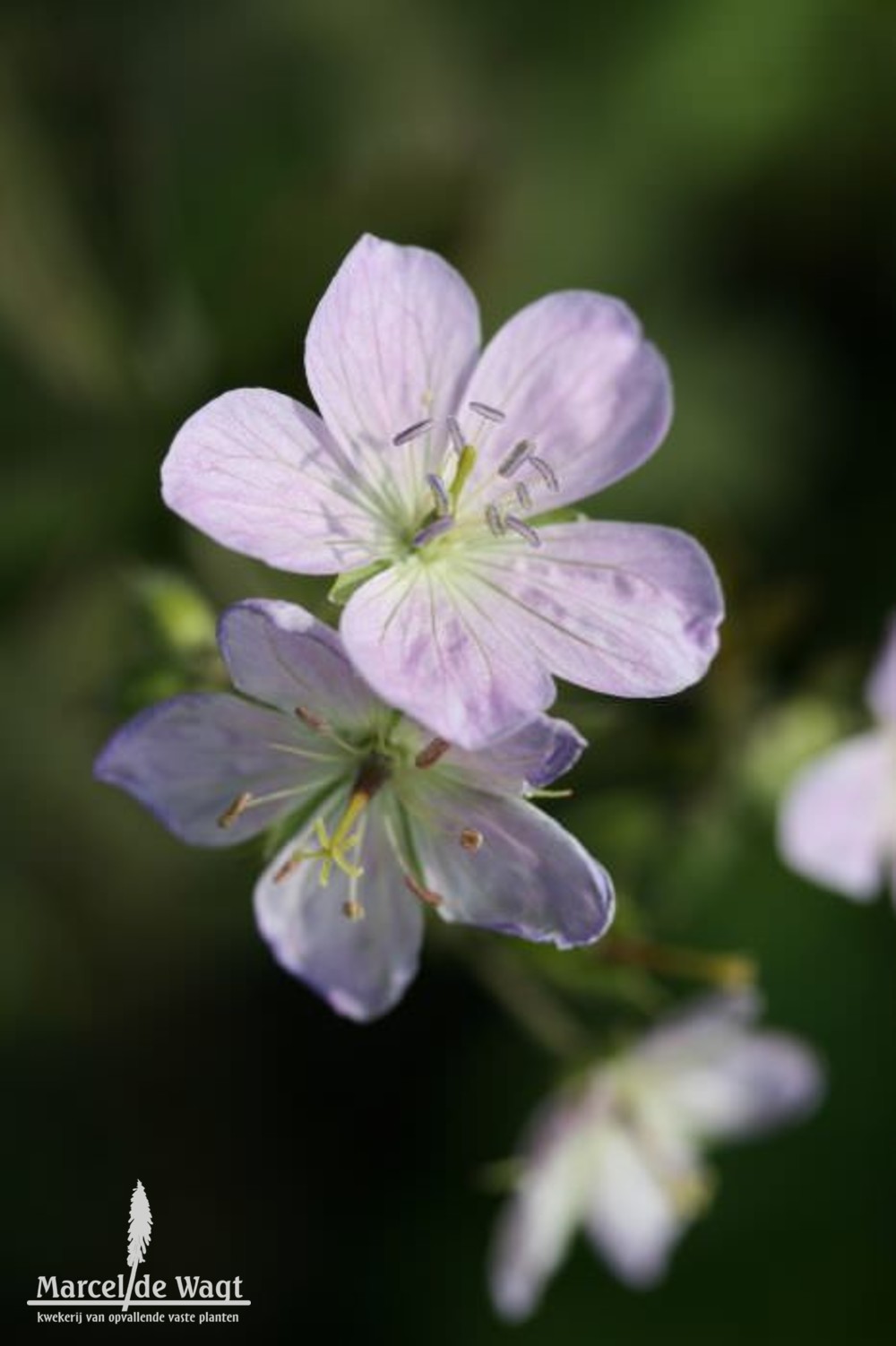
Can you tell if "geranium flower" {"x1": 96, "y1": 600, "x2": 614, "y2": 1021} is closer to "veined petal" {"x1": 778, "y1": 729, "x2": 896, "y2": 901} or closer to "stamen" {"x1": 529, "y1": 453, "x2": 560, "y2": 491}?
"stamen" {"x1": 529, "y1": 453, "x2": 560, "y2": 491}

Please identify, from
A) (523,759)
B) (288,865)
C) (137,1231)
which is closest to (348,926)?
(288,865)

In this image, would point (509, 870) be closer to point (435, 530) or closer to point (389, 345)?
point (435, 530)

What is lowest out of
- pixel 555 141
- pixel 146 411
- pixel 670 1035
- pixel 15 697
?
pixel 670 1035

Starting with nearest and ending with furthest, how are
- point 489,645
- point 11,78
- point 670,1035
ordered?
1. point 489,645
2. point 670,1035
3. point 11,78

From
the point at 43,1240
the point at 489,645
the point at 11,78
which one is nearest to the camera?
the point at 489,645

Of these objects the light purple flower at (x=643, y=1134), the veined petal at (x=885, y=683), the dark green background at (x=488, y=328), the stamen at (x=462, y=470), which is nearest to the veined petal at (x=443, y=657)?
the stamen at (x=462, y=470)

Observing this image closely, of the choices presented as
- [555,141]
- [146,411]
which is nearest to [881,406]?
[555,141]

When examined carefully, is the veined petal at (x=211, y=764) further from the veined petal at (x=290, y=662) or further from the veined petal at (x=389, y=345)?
the veined petal at (x=389, y=345)

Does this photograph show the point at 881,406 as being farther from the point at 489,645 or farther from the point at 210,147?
the point at 489,645
